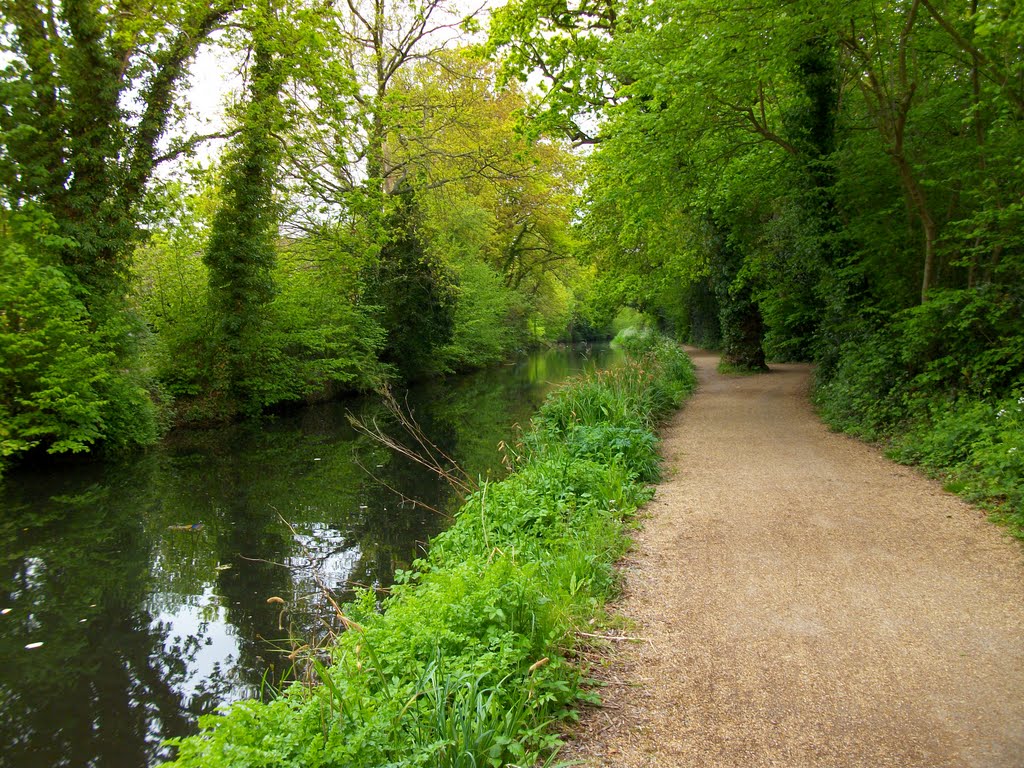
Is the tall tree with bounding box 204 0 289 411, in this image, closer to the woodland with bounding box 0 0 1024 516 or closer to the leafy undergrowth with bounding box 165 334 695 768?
the woodland with bounding box 0 0 1024 516

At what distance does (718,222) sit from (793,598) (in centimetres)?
1353

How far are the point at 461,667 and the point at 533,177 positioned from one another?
2141 cm

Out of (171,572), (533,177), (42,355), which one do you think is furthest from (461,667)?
(533,177)

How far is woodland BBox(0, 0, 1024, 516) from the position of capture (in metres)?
8.09

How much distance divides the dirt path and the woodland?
4.46 feet

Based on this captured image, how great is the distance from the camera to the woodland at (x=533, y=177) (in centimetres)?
809

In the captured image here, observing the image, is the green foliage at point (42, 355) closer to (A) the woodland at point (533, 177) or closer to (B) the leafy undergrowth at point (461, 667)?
(A) the woodland at point (533, 177)

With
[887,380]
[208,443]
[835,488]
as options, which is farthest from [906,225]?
[208,443]

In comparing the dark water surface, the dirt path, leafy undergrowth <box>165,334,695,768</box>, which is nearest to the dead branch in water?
the dark water surface

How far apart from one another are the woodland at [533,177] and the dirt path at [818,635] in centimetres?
136

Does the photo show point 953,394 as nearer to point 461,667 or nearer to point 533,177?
point 461,667

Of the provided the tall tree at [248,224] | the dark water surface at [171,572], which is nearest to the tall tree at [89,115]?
the tall tree at [248,224]

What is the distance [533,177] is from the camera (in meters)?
22.6

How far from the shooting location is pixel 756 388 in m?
15.4
